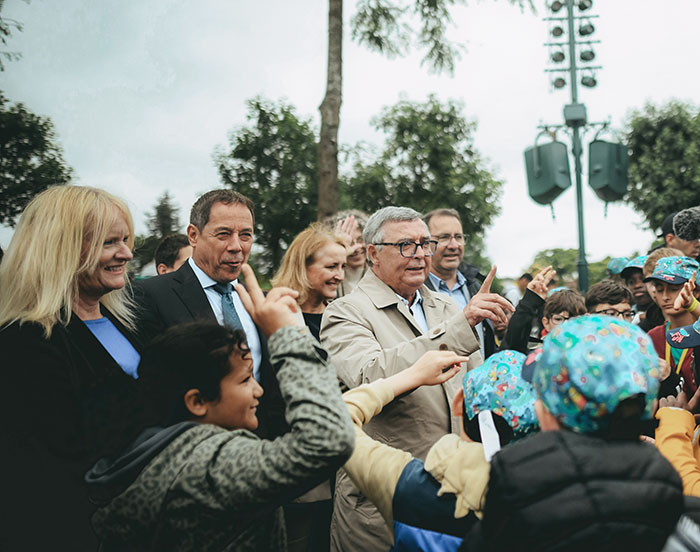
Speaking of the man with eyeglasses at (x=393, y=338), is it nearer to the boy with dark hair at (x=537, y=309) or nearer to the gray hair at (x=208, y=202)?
the boy with dark hair at (x=537, y=309)

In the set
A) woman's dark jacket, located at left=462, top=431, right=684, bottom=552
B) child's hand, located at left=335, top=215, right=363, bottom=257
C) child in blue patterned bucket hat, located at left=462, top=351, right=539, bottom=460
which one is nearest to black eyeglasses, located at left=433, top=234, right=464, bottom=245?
child's hand, located at left=335, top=215, right=363, bottom=257

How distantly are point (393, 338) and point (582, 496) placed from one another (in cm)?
158

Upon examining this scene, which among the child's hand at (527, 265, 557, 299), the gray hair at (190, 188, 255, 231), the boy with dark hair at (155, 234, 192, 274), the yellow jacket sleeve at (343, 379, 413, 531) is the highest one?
the gray hair at (190, 188, 255, 231)

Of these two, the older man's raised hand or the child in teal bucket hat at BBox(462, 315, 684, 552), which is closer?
the child in teal bucket hat at BBox(462, 315, 684, 552)

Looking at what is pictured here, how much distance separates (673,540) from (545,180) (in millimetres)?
9683

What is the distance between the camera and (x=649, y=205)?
22.2 m

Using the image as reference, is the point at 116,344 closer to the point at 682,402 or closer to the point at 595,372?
the point at 595,372

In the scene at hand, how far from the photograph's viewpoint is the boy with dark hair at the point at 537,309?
3.08 metres

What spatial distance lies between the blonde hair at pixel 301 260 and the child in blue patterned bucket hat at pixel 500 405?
2189 millimetres

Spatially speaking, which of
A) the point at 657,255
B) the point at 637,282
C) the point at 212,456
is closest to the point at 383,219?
the point at 212,456

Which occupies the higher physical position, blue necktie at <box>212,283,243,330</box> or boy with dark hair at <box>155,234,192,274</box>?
boy with dark hair at <box>155,234,192,274</box>

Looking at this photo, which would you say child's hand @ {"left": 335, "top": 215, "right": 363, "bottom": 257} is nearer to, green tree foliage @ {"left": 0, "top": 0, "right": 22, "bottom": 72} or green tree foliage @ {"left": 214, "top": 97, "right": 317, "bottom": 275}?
green tree foliage @ {"left": 0, "top": 0, "right": 22, "bottom": 72}

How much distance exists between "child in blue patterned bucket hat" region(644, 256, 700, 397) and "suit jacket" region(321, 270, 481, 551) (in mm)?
1330

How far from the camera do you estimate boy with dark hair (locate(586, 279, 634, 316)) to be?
13.1ft
